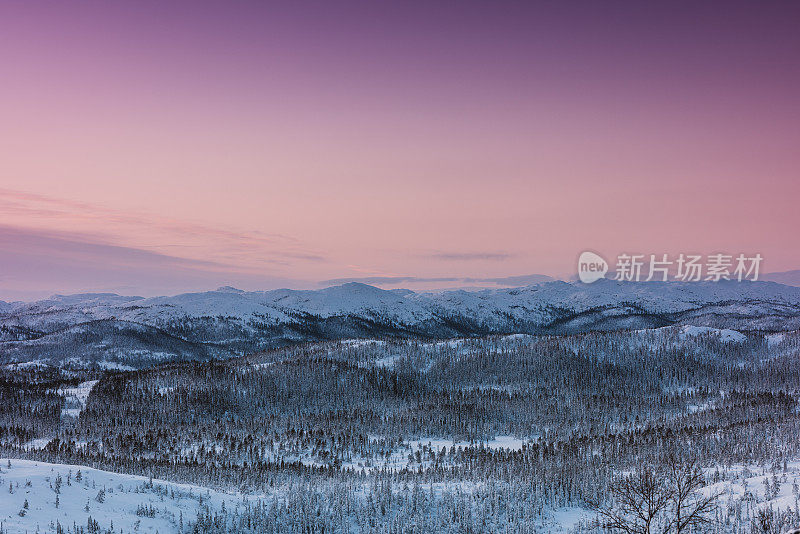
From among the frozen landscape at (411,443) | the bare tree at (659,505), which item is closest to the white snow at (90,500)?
the frozen landscape at (411,443)

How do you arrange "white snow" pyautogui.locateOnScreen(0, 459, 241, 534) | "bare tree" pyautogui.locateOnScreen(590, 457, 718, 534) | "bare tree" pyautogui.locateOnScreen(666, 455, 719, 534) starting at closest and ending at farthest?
"bare tree" pyautogui.locateOnScreen(666, 455, 719, 534)
"bare tree" pyautogui.locateOnScreen(590, 457, 718, 534)
"white snow" pyautogui.locateOnScreen(0, 459, 241, 534)

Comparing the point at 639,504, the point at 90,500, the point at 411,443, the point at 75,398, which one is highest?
the point at 639,504

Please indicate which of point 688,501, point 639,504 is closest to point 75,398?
point 688,501

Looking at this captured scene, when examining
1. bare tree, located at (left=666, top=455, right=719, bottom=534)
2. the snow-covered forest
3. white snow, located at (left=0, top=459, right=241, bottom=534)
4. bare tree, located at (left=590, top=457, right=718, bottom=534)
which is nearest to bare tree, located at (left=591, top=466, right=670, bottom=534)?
bare tree, located at (left=590, top=457, right=718, bottom=534)


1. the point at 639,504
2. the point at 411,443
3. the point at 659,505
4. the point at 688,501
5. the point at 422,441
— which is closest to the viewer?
the point at 659,505

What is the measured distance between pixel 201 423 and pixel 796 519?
138 metres

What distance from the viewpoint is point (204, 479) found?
5994cm

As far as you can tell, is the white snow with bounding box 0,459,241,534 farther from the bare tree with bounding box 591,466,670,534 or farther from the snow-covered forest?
the bare tree with bounding box 591,466,670,534

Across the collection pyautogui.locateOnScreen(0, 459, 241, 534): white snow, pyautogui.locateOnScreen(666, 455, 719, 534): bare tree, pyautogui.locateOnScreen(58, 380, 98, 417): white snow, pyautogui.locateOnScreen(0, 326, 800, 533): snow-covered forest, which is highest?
pyautogui.locateOnScreen(666, 455, 719, 534): bare tree

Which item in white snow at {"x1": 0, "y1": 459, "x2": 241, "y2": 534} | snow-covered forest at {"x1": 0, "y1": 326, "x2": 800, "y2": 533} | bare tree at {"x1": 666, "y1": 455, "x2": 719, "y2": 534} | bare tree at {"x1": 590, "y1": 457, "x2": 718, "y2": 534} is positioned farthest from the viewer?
snow-covered forest at {"x1": 0, "y1": 326, "x2": 800, "y2": 533}

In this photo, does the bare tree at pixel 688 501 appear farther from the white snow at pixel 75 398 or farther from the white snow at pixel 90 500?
the white snow at pixel 75 398

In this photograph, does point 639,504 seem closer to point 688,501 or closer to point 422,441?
point 688,501

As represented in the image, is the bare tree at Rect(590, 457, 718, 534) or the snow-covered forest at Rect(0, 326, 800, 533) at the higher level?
the bare tree at Rect(590, 457, 718, 534)

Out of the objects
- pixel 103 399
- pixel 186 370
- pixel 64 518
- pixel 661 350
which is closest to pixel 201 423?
pixel 103 399
